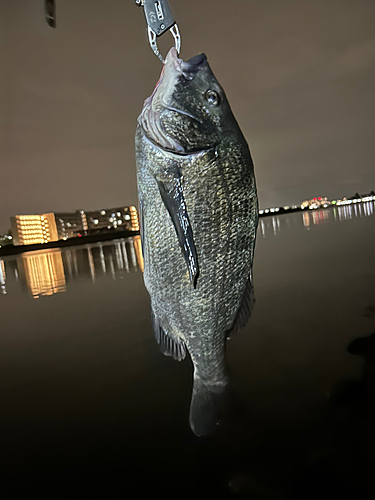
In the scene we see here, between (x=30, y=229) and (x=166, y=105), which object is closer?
(x=166, y=105)

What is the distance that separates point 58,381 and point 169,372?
1012 millimetres

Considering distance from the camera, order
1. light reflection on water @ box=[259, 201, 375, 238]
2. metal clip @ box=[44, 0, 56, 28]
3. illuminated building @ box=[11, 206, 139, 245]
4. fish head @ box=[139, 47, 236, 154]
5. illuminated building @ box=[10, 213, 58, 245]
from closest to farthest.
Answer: fish head @ box=[139, 47, 236, 154], metal clip @ box=[44, 0, 56, 28], light reflection on water @ box=[259, 201, 375, 238], illuminated building @ box=[11, 206, 139, 245], illuminated building @ box=[10, 213, 58, 245]

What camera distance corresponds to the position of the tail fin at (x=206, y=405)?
4.56 feet

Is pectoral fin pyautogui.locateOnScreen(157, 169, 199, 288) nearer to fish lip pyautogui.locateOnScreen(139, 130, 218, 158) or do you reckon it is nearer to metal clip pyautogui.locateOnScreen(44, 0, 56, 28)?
fish lip pyautogui.locateOnScreen(139, 130, 218, 158)

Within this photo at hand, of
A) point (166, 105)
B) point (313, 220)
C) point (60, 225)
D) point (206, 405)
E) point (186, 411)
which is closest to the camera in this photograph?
point (166, 105)

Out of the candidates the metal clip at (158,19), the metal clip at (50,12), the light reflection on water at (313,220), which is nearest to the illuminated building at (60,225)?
the light reflection on water at (313,220)

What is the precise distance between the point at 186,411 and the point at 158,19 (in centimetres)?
220

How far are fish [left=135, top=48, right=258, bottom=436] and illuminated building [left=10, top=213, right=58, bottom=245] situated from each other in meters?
51.9

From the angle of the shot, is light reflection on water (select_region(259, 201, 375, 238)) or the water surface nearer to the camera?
the water surface

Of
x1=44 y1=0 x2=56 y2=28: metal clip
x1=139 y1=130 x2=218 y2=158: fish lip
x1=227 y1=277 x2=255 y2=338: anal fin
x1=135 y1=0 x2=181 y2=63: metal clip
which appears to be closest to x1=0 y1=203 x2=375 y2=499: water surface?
x1=227 y1=277 x2=255 y2=338: anal fin

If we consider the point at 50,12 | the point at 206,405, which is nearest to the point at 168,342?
the point at 206,405

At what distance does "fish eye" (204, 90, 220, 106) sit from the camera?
130 centimetres

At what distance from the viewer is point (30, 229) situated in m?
48.1

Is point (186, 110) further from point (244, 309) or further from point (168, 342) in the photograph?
point (168, 342)
